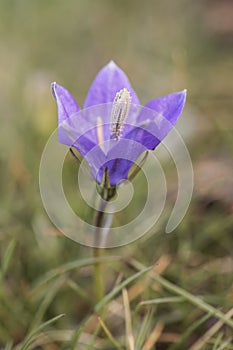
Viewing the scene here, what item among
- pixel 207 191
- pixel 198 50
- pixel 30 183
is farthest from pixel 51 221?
pixel 198 50

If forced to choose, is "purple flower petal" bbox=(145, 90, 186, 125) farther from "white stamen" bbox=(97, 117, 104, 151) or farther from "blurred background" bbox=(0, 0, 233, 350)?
"blurred background" bbox=(0, 0, 233, 350)

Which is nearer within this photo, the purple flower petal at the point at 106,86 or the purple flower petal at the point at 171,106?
the purple flower petal at the point at 171,106

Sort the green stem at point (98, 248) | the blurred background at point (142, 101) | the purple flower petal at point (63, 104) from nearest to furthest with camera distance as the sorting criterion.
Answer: the purple flower petal at point (63, 104)
the green stem at point (98, 248)
the blurred background at point (142, 101)

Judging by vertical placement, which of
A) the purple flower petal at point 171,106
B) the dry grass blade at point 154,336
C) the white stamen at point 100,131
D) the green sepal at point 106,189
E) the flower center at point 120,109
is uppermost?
the purple flower petal at point 171,106

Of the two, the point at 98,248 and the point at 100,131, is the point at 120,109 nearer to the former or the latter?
the point at 100,131

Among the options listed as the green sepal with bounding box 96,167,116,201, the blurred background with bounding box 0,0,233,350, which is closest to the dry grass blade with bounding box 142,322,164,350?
the blurred background with bounding box 0,0,233,350

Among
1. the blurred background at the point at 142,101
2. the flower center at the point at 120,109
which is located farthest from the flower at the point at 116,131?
the blurred background at the point at 142,101

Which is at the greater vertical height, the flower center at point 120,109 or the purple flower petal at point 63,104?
the flower center at point 120,109

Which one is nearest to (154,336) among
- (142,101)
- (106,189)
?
(106,189)

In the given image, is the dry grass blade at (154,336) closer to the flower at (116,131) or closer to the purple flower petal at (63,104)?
the flower at (116,131)
